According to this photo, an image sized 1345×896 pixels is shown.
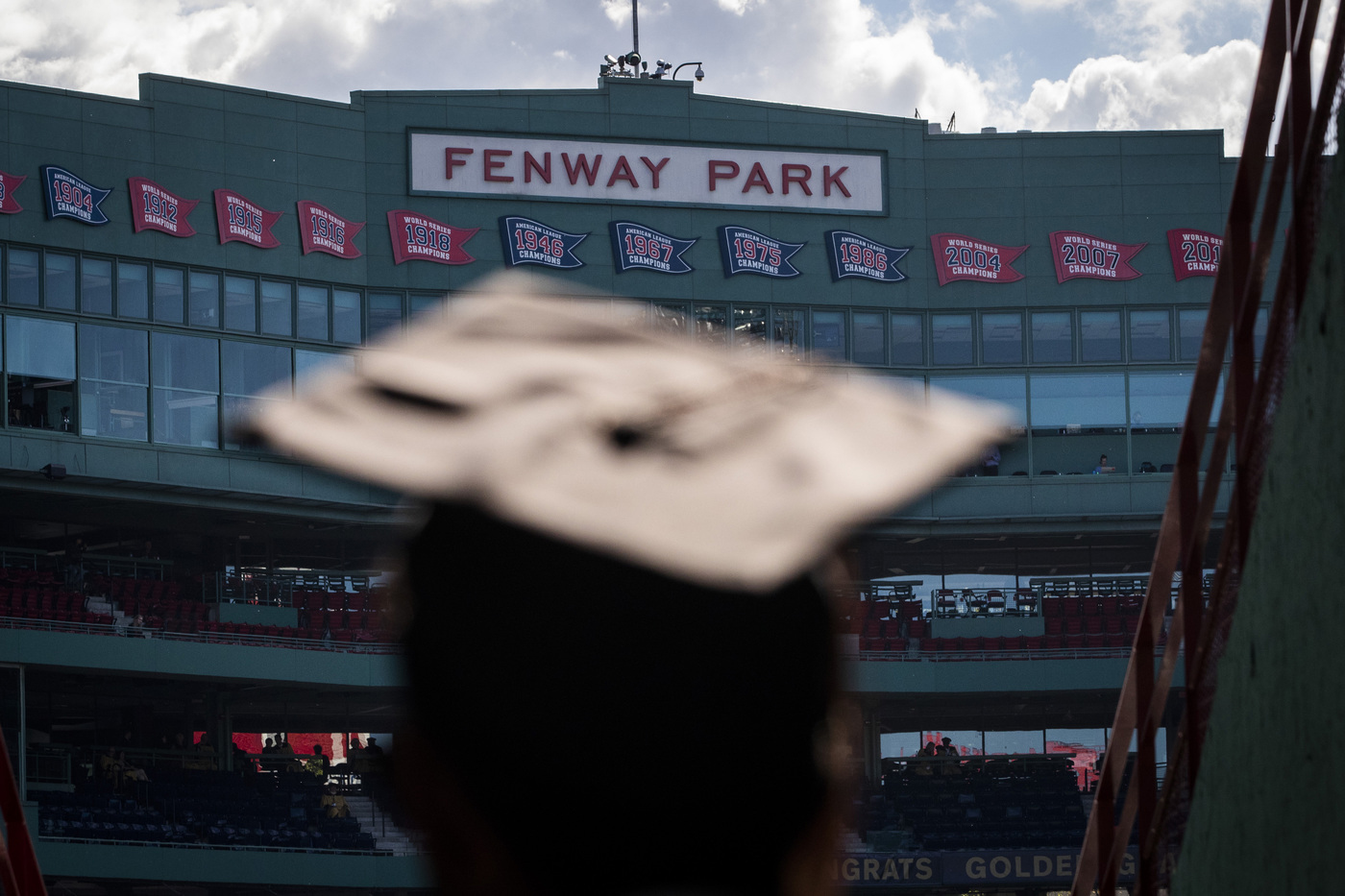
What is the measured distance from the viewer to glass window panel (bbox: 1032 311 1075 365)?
34406 millimetres

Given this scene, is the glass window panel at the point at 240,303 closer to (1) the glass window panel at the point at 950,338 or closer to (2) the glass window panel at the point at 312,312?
(2) the glass window panel at the point at 312,312

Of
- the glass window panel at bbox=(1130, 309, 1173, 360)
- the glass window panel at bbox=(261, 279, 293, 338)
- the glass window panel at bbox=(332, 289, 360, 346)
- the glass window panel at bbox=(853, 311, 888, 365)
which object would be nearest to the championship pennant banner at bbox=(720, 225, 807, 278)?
the glass window panel at bbox=(853, 311, 888, 365)

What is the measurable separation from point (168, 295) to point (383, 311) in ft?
15.0

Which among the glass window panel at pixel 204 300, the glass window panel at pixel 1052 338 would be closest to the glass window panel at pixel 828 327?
the glass window panel at pixel 1052 338

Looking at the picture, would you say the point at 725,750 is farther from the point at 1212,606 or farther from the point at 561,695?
the point at 1212,606

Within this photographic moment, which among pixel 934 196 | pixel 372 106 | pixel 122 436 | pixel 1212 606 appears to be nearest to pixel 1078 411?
pixel 934 196

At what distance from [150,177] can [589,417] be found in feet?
103

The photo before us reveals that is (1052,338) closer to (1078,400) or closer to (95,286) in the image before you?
(1078,400)

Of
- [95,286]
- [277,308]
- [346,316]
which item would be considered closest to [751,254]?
[346,316]

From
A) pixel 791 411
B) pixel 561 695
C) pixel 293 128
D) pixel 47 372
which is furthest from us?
pixel 293 128

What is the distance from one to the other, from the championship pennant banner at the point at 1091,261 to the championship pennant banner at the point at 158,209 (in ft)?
65.9

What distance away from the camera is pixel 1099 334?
34.4m

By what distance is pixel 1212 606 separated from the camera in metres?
4.52

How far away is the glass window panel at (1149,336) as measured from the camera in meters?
34.2
